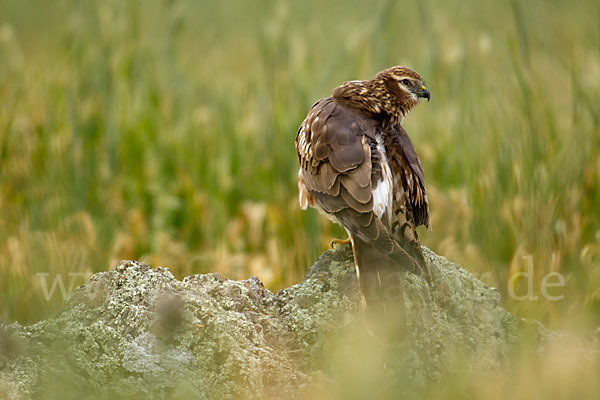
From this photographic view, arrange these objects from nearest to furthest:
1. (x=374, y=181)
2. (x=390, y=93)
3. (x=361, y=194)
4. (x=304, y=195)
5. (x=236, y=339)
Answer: (x=236, y=339)
(x=361, y=194)
(x=374, y=181)
(x=304, y=195)
(x=390, y=93)

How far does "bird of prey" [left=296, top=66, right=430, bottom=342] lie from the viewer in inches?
124

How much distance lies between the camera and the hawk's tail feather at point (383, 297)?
3078mm

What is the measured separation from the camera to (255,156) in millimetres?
7305

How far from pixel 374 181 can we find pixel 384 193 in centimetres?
8

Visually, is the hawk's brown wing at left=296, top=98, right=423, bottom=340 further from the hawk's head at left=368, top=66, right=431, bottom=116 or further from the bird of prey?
the hawk's head at left=368, top=66, right=431, bottom=116

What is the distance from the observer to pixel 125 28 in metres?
7.80

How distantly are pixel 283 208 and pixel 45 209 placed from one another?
1919 millimetres

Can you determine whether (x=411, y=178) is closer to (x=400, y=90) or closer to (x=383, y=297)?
(x=400, y=90)

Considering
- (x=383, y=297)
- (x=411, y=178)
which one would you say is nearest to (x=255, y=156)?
(x=411, y=178)

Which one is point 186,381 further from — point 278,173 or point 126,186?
point 126,186

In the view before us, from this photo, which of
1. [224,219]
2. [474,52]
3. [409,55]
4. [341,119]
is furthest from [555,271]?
[409,55]

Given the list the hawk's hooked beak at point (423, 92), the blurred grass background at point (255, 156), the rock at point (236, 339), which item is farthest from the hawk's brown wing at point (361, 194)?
the blurred grass background at point (255, 156)

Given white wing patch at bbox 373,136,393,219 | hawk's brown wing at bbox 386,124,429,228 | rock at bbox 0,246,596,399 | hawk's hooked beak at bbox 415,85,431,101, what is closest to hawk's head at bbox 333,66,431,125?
hawk's hooked beak at bbox 415,85,431,101

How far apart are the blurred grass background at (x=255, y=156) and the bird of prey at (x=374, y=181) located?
88cm
